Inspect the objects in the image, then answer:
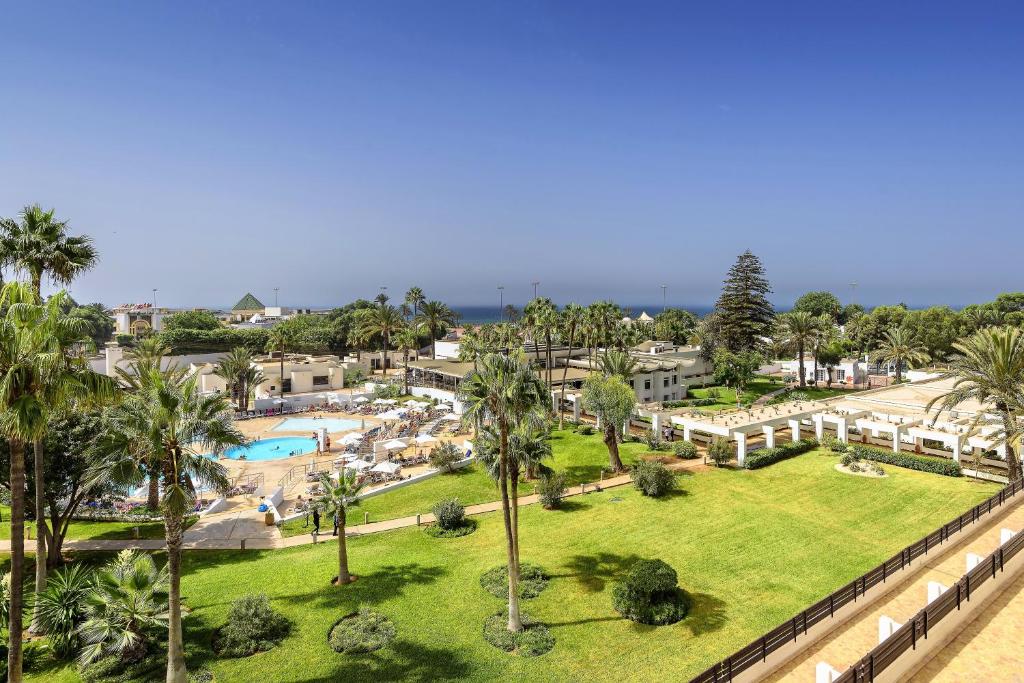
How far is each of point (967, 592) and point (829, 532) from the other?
14517 millimetres

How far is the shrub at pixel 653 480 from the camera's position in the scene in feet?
106

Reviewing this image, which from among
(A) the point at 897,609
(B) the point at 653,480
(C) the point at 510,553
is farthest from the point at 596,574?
(A) the point at 897,609

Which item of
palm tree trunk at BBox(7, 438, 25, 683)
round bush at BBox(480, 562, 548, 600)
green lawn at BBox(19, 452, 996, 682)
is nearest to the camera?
palm tree trunk at BBox(7, 438, 25, 683)

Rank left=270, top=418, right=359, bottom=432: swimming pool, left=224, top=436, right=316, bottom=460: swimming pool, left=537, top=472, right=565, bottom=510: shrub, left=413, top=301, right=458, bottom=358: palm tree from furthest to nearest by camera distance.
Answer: left=413, top=301, right=458, bottom=358: palm tree < left=270, top=418, right=359, bottom=432: swimming pool < left=224, top=436, right=316, bottom=460: swimming pool < left=537, top=472, right=565, bottom=510: shrub

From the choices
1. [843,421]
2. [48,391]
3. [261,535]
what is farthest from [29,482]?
[843,421]

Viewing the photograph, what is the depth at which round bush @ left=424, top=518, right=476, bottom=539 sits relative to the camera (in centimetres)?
2827

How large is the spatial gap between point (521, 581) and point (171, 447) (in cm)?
1473

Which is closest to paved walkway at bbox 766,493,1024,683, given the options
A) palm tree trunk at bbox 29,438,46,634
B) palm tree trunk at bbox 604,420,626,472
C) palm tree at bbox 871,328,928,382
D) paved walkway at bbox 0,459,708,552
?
paved walkway at bbox 0,459,708,552

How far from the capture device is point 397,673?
17266 mm

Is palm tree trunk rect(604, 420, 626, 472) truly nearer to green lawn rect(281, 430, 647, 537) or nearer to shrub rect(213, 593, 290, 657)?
green lawn rect(281, 430, 647, 537)

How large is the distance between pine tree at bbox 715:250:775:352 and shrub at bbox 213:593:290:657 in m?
72.7

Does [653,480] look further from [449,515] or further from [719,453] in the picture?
[449,515]

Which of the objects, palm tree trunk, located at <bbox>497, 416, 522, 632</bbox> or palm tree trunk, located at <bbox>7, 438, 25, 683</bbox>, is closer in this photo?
palm tree trunk, located at <bbox>7, 438, 25, 683</bbox>

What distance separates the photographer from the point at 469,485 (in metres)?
36.2
